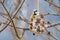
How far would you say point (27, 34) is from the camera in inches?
63.4

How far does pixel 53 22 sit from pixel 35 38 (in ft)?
0.75

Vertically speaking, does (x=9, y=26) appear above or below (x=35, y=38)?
above

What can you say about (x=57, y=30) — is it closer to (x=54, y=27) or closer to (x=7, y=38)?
(x=54, y=27)

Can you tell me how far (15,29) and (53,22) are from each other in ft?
1.19

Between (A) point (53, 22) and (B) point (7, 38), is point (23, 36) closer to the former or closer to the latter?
(B) point (7, 38)

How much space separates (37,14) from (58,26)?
0.24m

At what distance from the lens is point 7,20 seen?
5.22ft

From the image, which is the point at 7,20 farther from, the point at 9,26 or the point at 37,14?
the point at 37,14

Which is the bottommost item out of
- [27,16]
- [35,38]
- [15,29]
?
Result: [35,38]

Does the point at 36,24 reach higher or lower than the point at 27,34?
higher

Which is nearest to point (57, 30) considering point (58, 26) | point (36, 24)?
point (58, 26)

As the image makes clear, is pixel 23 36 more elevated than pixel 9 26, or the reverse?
pixel 9 26

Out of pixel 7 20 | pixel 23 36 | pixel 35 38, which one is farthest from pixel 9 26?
pixel 35 38

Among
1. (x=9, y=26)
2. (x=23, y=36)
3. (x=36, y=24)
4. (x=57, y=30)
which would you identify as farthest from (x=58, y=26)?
(x=9, y=26)
